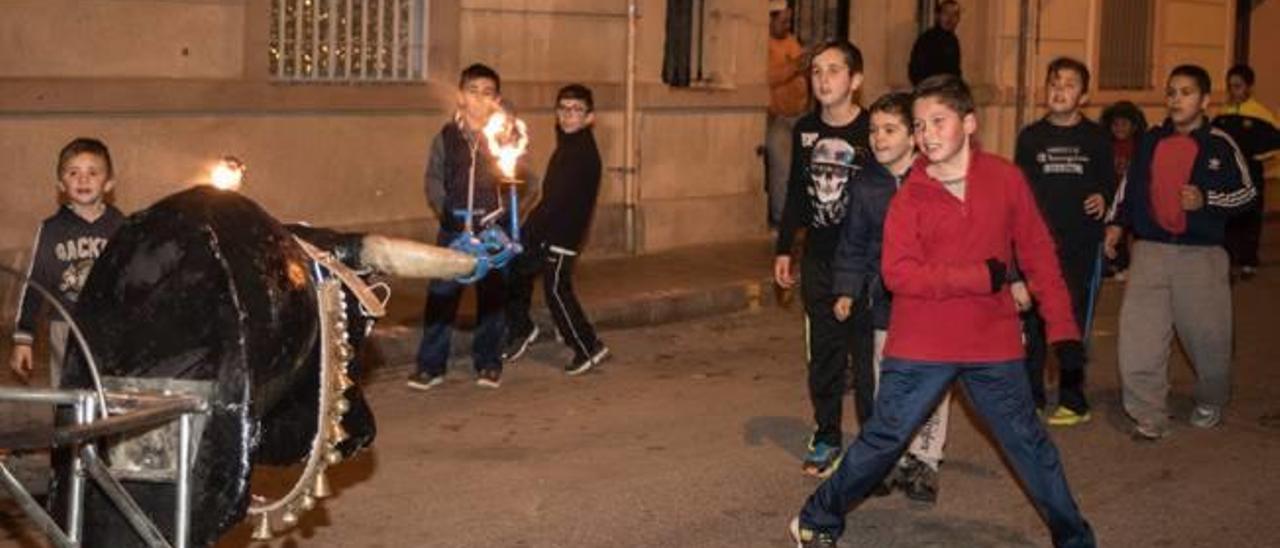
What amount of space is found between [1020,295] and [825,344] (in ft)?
5.18

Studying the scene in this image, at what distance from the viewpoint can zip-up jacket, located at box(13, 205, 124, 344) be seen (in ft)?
24.9

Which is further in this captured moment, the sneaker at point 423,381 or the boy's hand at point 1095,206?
the sneaker at point 423,381

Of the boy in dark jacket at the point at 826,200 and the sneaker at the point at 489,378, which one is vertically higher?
the boy in dark jacket at the point at 826,200

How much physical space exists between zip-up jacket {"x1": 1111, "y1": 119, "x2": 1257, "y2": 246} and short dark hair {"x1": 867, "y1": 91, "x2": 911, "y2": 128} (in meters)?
1.96

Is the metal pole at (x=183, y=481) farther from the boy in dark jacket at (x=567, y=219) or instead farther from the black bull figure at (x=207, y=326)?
the boy in dark jacket at (x=567, y=219)

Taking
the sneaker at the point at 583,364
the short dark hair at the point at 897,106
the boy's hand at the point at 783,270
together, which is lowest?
the sneaker at the point at 583,364

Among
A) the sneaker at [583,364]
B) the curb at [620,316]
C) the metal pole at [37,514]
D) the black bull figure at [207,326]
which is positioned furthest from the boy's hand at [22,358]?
the sneaker at [583,364]

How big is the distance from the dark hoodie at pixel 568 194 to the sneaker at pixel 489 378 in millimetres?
744

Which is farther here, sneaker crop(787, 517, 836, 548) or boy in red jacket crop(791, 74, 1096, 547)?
sneaker crop(787, 517, 836, 548)

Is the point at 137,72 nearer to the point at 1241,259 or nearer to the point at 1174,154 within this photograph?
the point at 1174,154

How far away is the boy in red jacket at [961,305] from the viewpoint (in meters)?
6.91

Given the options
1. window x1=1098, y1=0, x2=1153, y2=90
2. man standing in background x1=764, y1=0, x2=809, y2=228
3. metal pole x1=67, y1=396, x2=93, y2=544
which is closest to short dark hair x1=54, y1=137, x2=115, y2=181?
metal pole x1=67, y1=396, x2=93, y2=544

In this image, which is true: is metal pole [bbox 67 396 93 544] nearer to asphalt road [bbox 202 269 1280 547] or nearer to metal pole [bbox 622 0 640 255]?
asphalt road [bbox 202 269 1280 547]

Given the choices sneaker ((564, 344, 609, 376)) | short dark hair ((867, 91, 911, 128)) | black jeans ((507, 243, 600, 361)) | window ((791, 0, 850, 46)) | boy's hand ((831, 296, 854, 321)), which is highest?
window ((791, 0, 850, 46))
